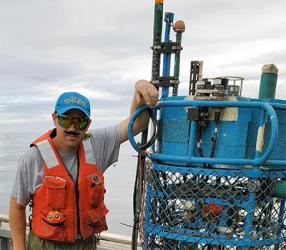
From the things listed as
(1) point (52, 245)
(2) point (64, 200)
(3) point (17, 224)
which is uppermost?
(2) point (64, 200)

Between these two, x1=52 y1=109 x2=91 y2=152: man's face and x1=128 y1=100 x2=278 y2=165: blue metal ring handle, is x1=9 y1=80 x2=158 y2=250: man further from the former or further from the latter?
x1=128 y1=100 x2=278 y2=165: blue metal ring handle

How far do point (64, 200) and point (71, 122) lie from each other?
576mm

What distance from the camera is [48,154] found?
2.78 metres

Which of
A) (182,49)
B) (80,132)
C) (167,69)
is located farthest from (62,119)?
(182,49)

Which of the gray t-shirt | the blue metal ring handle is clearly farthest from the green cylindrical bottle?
the gray t-shirt

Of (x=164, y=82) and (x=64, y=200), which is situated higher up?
(x=164, y=82)

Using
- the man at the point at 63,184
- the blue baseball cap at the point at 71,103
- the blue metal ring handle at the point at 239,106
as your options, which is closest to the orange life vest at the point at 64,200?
the man at the point at 63,184

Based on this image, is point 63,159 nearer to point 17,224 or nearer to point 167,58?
point 17,224

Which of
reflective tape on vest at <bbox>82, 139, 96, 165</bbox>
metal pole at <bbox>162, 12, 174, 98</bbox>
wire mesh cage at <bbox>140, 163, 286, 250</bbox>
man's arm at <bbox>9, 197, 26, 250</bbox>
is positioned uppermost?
metal pole at <bbox>162, 12, 174, 98</bbox>

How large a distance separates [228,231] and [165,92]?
3.73 feet

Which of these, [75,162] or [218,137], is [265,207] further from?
[75,162]

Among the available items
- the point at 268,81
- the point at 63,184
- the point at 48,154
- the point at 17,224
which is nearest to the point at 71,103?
the point at 48,154

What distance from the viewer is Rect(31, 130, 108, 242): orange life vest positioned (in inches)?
108

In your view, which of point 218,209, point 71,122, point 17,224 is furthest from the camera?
point 17,224
